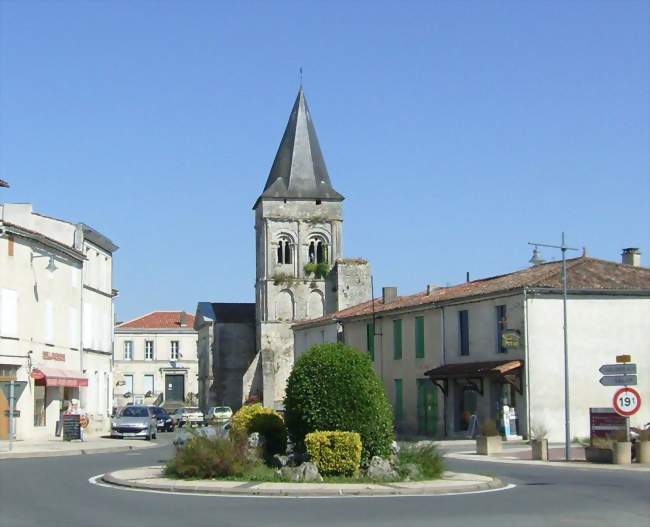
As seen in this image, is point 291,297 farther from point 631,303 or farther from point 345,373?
point 345,373

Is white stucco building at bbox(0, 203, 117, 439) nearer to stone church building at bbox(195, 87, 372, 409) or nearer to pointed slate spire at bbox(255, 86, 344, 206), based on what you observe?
stone church building at bbox(195, 87, 372, 409)

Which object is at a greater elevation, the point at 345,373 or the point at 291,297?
the point at 291,297

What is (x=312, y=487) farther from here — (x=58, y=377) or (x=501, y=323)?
(x=58, y=377)

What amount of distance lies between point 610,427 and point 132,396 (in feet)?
→ 250

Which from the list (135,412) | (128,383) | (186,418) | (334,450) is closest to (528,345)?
(135,412)

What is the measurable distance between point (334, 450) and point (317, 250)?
70.2 m

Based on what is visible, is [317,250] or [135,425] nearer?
[135,425]

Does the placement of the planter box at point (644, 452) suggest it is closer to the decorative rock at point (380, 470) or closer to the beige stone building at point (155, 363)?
the decorative rock at point (380, 470)

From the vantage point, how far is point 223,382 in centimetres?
9025

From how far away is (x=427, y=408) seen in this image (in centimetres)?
4509

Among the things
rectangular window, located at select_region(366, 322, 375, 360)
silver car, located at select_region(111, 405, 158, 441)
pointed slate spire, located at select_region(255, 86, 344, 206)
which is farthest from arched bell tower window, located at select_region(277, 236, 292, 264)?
silver car, located at select_region(111, 405, 158, 441)

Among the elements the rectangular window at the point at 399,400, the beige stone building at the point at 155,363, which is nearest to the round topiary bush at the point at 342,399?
the rectangular window at the point at 399,400

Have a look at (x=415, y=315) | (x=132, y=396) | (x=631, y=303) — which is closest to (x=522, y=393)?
(x=631, y=303)

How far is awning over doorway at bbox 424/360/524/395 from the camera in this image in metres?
37.8
